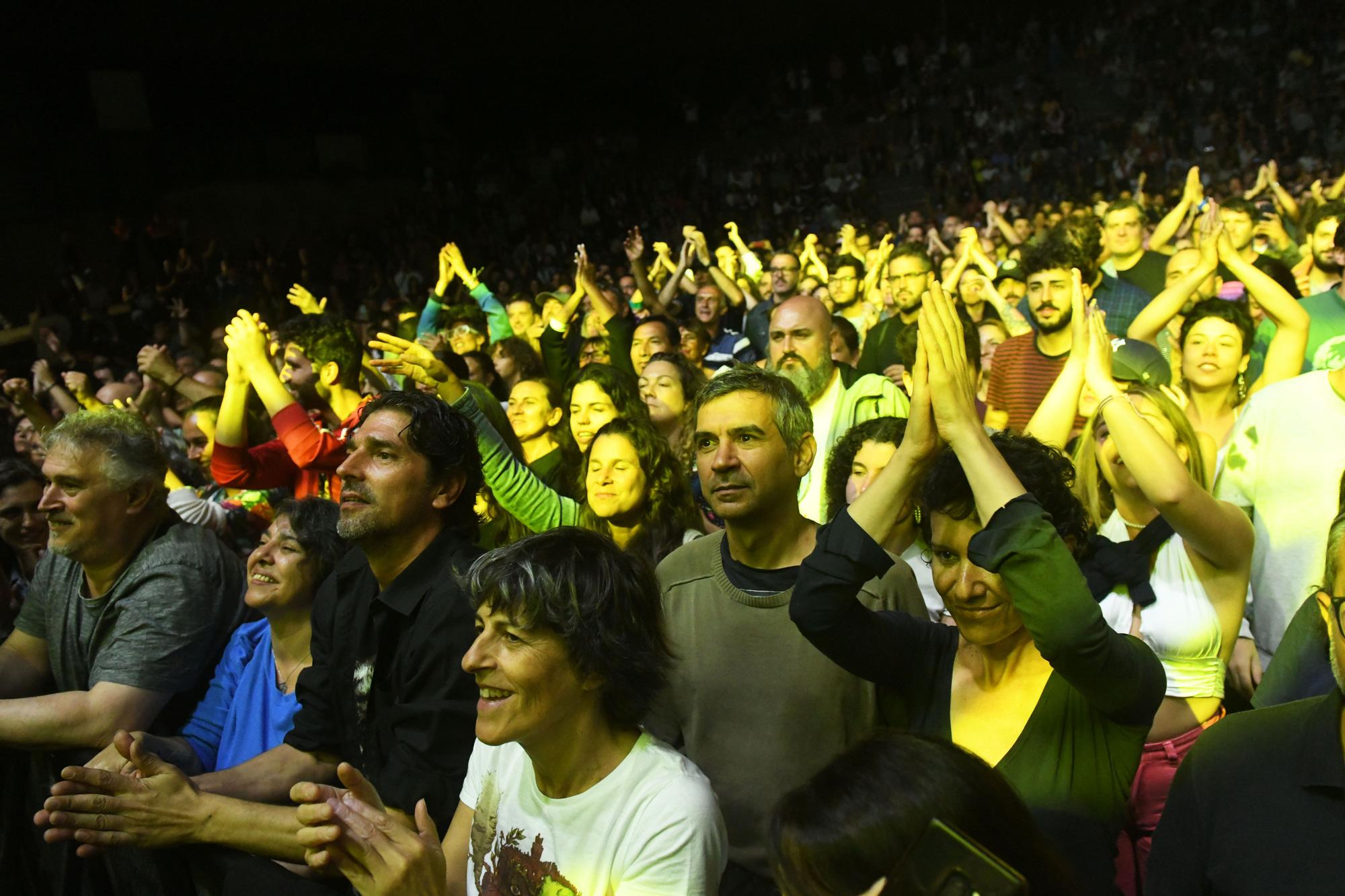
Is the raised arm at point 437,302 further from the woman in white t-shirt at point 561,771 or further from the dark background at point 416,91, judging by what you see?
the dark background at point 416,91

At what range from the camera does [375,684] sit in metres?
2.50

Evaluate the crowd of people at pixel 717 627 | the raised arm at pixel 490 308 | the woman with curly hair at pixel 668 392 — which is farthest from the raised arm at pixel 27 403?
the raised arm at pixel 490 308

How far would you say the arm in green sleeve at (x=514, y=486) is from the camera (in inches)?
133

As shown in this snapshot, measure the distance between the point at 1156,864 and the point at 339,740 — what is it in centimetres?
176

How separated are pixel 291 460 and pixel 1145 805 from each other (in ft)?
10.2

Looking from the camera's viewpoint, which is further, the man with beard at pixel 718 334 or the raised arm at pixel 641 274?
the raised arm at pixel 641 274

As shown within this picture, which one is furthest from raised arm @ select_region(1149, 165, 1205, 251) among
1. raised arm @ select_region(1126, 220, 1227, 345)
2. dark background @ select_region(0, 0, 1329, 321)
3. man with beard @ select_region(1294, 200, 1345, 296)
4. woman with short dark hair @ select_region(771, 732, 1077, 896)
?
dark background @ select_region(0, 0, 1329, 321)

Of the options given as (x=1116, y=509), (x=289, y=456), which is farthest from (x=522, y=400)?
(x=1116, y=509)

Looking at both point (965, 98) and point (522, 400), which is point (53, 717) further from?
point (965, 98)

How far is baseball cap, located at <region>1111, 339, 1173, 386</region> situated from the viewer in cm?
389

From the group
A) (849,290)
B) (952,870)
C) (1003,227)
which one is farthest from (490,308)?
(952,870)

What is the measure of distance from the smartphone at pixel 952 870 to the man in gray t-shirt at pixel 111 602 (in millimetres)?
2405

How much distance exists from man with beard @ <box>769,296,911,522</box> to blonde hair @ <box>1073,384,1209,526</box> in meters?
0.81

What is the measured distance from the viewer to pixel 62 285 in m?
15.6
